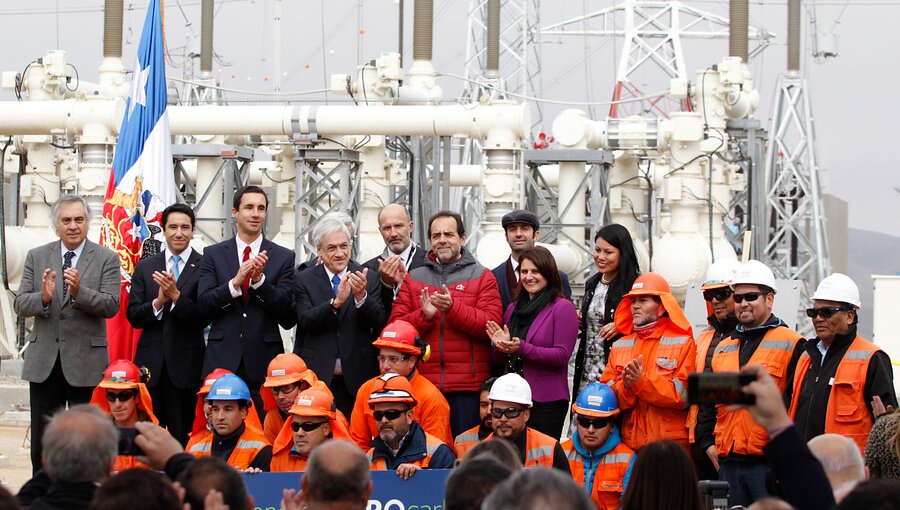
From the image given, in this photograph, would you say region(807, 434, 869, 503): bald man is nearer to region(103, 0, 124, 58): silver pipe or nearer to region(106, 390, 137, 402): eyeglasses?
region(106, 390, 137, 402): eyeglasses

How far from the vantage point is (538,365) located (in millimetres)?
8164

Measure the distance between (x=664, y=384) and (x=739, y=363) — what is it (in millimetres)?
431

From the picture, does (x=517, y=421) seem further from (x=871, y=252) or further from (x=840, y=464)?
(x=871, y=252)

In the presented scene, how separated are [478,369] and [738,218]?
88.0 ft

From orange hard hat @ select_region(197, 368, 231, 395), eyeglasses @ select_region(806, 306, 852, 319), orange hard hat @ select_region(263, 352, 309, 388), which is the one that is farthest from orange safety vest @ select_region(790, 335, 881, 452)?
orange hard hat @ select_region(197, 368, 231, 395)

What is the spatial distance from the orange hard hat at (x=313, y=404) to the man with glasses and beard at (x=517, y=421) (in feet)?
2.90

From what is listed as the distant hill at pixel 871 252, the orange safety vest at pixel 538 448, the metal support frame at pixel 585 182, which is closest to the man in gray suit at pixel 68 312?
the orange safety vest at pixel 538 448

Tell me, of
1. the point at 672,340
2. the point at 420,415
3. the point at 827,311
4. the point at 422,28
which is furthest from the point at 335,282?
the point at 422,28

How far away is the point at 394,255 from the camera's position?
28.8 ft

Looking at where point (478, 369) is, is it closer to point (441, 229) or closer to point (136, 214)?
point (441, 229)

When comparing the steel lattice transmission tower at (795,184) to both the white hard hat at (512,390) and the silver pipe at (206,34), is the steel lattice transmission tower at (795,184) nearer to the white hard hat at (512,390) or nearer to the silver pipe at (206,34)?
the silver pipe at (206,34)

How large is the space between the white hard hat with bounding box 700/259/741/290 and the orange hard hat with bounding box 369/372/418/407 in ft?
6.04

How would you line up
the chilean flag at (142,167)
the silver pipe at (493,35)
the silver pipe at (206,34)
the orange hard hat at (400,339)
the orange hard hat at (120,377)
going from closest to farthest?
1. the orange hard hat at (400,339)
2. the orange hard hat at (120,377)
3. the chilean flag at (142,167)
4. the silver pipe at (493,35)
5. the silver pipe at (206,34)

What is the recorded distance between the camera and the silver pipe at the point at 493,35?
76.9ft
